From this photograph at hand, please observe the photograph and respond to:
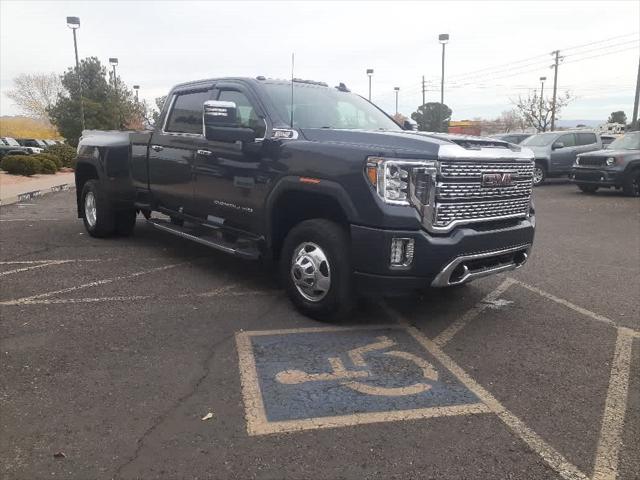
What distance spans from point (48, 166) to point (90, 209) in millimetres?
15641

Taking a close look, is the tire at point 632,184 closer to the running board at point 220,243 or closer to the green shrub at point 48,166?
the running board at point 220,243

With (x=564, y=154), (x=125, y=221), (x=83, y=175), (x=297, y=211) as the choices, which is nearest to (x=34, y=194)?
(x=83, y=175)

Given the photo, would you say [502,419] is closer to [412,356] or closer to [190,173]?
[412,356]

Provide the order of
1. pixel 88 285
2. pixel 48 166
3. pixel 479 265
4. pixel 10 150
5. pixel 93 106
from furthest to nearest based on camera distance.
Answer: pixel 93 106 < pixel 10 150 < pixel 48 166 < pixel 88 285 < pixel 479 265

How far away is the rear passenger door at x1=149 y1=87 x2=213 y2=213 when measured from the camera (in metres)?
Result: 5.98

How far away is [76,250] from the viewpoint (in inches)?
288

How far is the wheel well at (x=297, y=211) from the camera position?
454 cm

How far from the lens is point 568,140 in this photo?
18562 mm

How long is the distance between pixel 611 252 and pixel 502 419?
18.4 ft

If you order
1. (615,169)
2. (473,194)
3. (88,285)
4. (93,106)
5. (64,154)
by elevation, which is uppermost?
(93,106)

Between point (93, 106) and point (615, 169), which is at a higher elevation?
point (93, 106)

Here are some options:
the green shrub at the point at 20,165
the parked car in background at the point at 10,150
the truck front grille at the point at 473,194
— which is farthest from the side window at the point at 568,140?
the parked car in background at the point at 10,150

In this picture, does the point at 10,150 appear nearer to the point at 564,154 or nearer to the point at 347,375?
the point at 564,154

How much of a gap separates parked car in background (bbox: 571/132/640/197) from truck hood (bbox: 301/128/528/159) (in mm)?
11674
